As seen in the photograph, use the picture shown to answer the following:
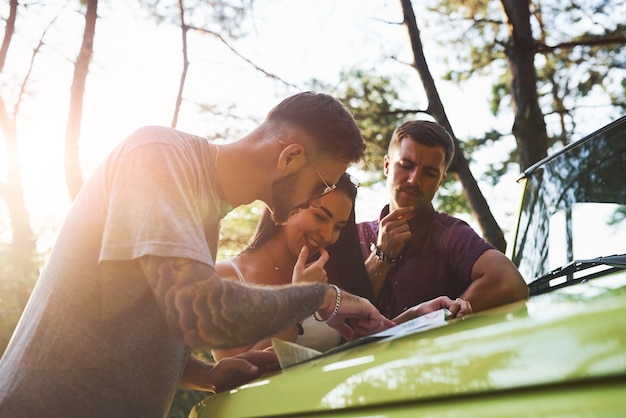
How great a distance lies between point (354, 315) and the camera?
2.10 m

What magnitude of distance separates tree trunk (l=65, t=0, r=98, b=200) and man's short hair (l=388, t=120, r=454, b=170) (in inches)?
206

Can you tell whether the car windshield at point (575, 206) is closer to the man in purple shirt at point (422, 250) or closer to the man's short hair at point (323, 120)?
the man in purple shirt at point (422, 250)

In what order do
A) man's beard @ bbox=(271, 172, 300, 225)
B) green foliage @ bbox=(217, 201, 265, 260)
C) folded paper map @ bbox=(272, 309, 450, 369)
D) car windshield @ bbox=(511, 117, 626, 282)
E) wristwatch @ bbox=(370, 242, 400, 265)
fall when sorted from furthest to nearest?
1. green foliage @ bbox=(217, 201, 265, 260)
2. wristwatch @ bbox=(370, 242, 400, 265)
3. car windshield @ bbox=(511, 117, 626, 282)
4. man's beard @ bbox=(271, 172, 300, 225)
5. folded paper map @ bbox=(272, 309, 450, 369)

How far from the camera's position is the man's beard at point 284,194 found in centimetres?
223

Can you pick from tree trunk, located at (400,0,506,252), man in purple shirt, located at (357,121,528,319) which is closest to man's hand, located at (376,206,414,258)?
man in purple shirt, located at (357,121,528,319)

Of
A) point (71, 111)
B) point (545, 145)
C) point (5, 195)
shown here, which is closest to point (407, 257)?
point (545, 145)

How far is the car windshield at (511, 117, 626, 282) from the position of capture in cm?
267

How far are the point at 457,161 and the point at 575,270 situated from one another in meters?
4.43

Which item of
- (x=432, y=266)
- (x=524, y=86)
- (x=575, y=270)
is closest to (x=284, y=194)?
(x=575, y=270)

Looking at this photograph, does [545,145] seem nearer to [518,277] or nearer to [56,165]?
[518,277]

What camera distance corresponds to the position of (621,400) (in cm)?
76

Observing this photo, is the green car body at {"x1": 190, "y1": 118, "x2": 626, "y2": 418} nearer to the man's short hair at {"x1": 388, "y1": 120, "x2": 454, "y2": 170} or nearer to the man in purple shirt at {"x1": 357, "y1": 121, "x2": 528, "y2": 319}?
the man in purple shirt at {"x1": 357, "y1": 121, "x2": 528, "y2": 319}

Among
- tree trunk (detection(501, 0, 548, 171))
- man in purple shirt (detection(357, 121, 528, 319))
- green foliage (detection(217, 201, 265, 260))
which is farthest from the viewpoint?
green foliage (detection(217, 201, 265, 260))

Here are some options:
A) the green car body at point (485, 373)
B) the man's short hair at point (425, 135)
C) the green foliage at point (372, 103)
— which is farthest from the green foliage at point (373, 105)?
the green car body at point (485, 373)
